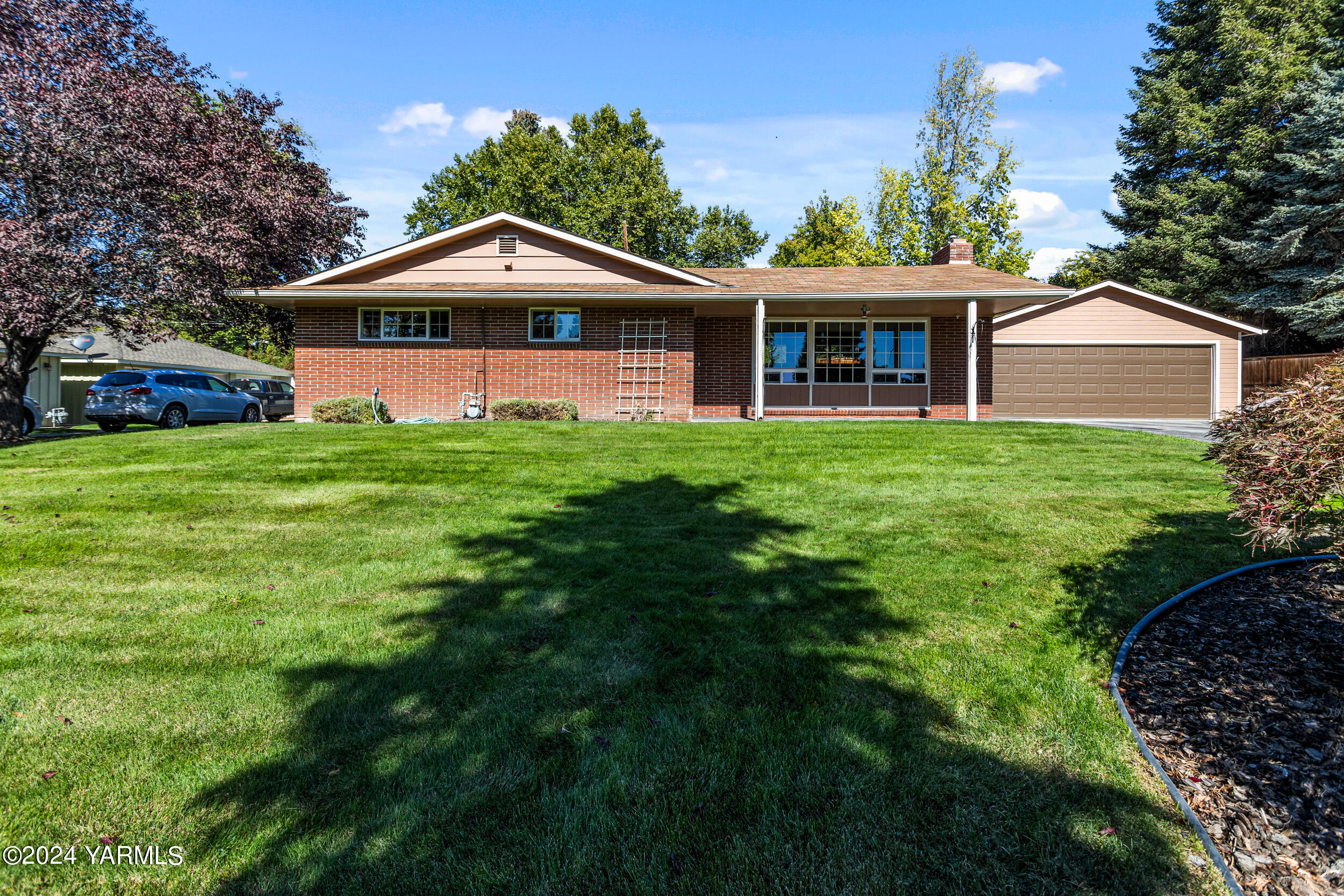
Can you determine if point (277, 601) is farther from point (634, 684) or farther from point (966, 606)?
point (966, 606)

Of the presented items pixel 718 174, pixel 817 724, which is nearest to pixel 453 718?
pixel 817 724

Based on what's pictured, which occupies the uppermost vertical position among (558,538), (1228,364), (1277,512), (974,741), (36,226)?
(36,226)

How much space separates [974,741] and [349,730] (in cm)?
253

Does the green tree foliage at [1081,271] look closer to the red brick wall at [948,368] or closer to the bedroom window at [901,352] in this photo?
the red brick wall at [948,368]

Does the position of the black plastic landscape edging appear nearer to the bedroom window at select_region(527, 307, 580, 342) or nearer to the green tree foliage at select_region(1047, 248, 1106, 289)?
the bedroom window at select_region(527, 307, 580, 342)

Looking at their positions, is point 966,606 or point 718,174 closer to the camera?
point 966,606

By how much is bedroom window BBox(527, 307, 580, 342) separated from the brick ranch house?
4 cm

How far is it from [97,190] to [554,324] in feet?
29.3

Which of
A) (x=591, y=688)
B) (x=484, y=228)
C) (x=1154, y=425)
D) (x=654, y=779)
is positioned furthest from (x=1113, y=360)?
(x=654, y=779)

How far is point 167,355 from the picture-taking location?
98.3ft

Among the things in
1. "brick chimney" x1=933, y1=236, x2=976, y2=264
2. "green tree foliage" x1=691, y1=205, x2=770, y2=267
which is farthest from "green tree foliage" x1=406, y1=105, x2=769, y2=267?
"brick chimney" x1=933, y1=236, x2=976, y2=264

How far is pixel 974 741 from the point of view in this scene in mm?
2756

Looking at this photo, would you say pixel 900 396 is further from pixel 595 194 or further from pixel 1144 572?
pixel 595 194

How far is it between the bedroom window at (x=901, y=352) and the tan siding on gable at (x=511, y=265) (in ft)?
18.2
